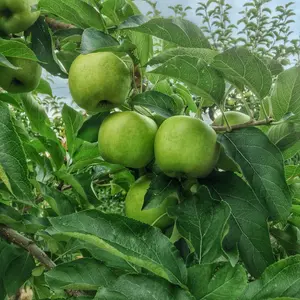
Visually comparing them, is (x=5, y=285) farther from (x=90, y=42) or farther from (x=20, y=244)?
(x=90, y=42)

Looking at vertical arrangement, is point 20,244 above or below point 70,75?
below

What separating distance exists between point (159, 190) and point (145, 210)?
0.04m

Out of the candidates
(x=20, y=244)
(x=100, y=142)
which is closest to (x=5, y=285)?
(x=20, y=244)

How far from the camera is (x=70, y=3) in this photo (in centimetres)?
64

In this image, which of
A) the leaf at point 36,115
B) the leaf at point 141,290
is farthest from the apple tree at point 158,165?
the leaf at point 36,115

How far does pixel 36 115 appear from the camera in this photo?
87cm

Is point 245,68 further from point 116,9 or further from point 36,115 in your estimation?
point 36,115

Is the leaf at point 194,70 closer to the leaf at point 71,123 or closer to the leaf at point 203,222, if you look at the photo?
the leaf at point 203,222

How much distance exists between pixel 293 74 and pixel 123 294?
1.03 feet

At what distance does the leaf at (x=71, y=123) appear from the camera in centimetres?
88

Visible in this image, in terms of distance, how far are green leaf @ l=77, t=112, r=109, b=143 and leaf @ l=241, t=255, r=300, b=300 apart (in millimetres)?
343

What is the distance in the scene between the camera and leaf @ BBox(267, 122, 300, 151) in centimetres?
63

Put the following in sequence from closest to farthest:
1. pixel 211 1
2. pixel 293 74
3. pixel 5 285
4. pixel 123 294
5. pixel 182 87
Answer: pixel 123 294 < pixel 293 74 < pixel 5 285 < pixel 182 87 < pixel 211 1

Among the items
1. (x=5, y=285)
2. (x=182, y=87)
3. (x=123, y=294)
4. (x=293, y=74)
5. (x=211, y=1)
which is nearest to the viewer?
(x=123, y=294)
